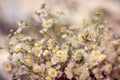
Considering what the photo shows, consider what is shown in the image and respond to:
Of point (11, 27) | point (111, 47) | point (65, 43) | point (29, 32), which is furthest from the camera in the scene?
point (11, 27)

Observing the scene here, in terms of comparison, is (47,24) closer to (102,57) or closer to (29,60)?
(29,60)

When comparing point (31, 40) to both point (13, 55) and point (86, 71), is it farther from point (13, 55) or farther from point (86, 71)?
point (86, 71)

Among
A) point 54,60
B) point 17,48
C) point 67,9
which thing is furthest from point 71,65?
point 67,9

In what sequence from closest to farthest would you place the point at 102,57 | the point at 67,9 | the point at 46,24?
the point at 102,57 < the point at 46,24 < the point at 67,9

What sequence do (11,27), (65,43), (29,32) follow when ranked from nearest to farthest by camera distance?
(65,43), (29,32), (11,27)

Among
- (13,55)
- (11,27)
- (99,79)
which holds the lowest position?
(99,79)

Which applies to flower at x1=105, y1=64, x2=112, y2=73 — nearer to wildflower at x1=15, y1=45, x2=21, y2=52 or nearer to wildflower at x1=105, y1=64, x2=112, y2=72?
wildflower at x1=105, y1=64, x2=112, y2=72

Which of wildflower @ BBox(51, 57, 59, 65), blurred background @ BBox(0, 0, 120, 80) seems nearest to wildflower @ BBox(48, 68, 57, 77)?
wildflower @ BBox(51, 57, 59, 65)

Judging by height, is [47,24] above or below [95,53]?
above

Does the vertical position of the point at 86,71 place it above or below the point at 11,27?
below

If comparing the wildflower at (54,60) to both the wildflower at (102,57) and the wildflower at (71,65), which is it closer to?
the wildflower at (71,65)

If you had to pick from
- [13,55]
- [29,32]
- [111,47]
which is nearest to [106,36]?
[111,47]
